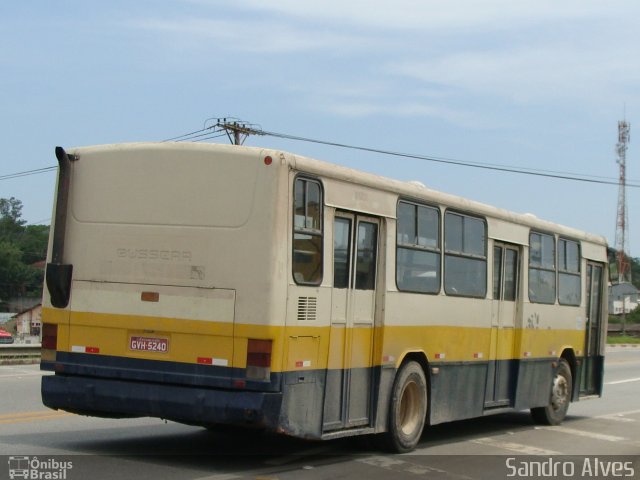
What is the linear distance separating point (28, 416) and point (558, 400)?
797 centimetres

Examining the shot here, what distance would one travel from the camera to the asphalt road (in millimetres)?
9562

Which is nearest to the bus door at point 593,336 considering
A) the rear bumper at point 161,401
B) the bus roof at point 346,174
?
the bus roof at point 346,174

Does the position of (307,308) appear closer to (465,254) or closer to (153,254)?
(153,254)

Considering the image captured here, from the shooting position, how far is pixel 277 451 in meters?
10.9

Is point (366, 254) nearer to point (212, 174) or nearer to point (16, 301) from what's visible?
Answer: point (212, 174)

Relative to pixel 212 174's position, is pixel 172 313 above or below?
below

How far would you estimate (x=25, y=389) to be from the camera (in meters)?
16.6

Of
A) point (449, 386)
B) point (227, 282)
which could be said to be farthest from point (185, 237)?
point (449, 386)

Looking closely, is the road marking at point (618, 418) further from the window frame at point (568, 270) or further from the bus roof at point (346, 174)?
the bus roof at point (346, 174)

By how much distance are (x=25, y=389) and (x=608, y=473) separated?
9625 mm

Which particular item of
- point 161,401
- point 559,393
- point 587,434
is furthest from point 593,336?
point 161,401

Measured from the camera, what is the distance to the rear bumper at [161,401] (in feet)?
29.7

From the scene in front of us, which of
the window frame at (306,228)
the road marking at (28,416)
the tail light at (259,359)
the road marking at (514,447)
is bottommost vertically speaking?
the road marking at (514,447)

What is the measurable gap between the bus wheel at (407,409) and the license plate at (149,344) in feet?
9.16
